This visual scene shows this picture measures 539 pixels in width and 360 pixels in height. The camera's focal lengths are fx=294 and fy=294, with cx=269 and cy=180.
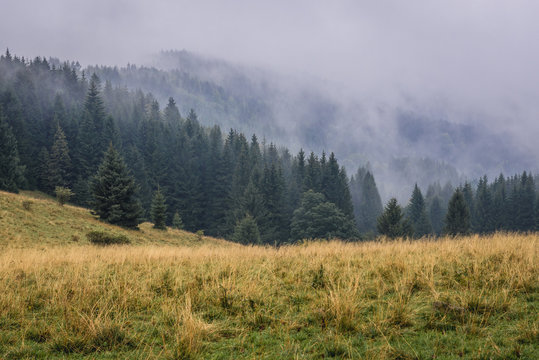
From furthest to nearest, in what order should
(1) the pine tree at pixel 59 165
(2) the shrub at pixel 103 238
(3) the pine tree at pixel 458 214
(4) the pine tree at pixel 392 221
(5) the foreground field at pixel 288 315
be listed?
(1) the pine tree at pixel 59 165
(3) the pine tree at pixel 458 214
(4) the pine tree at pixel 392 221
(2) the shrub at pixel 103 238
(5) the foreground field at pixel 288 315

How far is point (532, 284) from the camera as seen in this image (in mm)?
5051

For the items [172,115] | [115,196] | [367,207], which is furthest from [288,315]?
[172,115]

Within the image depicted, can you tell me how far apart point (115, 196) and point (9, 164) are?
34092 millimetres

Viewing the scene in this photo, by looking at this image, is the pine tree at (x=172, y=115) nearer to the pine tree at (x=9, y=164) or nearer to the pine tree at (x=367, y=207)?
the pine tree at (x=9, y=164)

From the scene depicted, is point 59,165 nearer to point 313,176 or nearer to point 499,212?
point 313,176

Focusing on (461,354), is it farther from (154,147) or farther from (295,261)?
(154,147)

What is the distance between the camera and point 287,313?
457 cm

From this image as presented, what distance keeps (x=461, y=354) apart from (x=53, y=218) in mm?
33772

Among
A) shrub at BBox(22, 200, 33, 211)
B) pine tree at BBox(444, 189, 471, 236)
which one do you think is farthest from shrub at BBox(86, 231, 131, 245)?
pine tree at BBox(444, 189, 471, 236)

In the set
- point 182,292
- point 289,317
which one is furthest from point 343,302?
point 182,292

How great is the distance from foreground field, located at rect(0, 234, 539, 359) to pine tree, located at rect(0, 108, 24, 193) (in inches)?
2338

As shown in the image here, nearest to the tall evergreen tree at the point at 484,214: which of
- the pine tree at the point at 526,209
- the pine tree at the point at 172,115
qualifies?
the pine tree at the point at 526,209

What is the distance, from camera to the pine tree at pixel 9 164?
5153cm

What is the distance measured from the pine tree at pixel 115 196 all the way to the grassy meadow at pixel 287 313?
31.0 m
